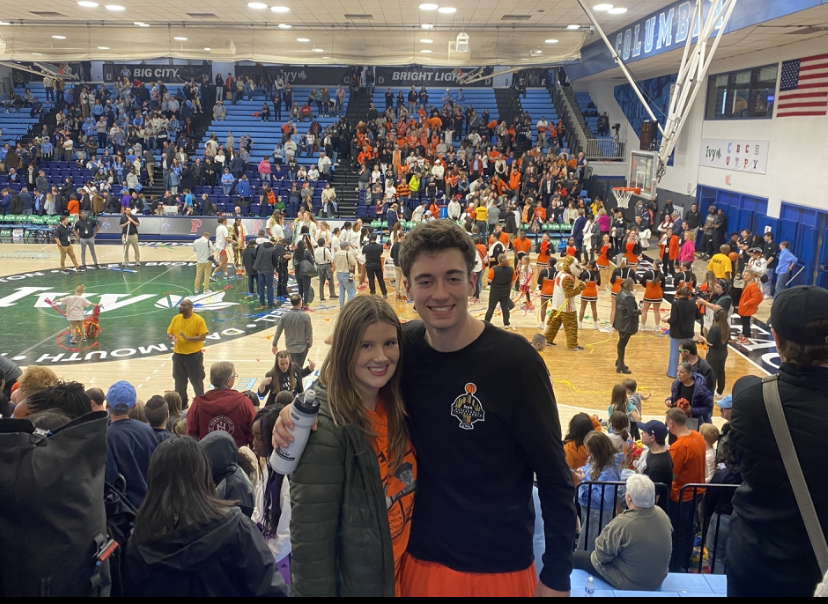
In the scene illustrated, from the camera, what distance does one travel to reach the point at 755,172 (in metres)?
20.6

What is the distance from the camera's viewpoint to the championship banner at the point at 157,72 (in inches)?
1393

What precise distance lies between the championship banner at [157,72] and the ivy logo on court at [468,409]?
36.9 metres

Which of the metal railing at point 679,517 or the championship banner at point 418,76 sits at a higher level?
the championship banner at point 418,76

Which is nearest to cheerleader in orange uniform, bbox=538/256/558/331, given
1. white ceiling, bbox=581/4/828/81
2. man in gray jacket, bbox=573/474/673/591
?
white ceiling, bbox=581/4/828/81

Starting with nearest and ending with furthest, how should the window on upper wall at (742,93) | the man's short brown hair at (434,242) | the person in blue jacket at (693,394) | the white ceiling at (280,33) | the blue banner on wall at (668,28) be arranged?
the man's short brown hair at (434,242) → the person in blue jacket at (693,394) → the blue banner on wall at (668,28) → the white ceiling at (280,33) → the window on upper wall at (742,93)

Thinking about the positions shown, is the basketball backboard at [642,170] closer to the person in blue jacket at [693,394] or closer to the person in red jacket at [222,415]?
the person in blue jacket at [693,394]

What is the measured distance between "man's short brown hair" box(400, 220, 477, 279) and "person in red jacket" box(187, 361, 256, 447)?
4.32m

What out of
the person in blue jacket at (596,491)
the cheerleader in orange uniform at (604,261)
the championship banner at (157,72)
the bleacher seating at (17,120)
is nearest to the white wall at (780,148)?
the cheerleader in orange uniform at (604,261)

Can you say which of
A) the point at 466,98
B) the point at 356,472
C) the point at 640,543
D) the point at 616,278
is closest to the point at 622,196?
the point at 466,98

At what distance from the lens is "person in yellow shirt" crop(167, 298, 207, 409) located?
946 centimetres

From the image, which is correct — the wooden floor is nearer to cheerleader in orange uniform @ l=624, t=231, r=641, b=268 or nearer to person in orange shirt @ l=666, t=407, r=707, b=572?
cheerleader in orange uniform @ l=624, t=231, r=641, b=268

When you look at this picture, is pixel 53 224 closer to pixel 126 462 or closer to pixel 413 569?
pixel 126 462

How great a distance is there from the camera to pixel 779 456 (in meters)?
2.27

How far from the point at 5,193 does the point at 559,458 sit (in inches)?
1113
